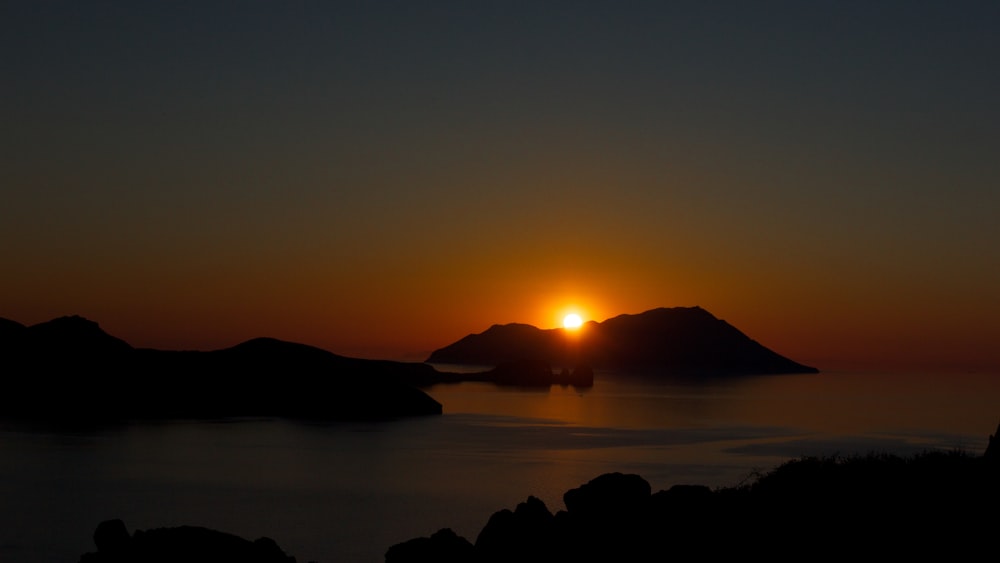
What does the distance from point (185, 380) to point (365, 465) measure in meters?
87.6

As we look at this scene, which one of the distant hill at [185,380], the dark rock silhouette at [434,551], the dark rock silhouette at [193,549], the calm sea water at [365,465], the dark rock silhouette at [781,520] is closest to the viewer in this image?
the dark rock silhouette at [781,520]

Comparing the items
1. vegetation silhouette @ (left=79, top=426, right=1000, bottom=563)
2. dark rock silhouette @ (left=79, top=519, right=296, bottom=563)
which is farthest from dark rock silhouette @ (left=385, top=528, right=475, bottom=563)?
dark rock silhouette @ (left=79, top=519, right=296, bottom=563)

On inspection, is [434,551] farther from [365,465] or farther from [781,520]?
[365,465]

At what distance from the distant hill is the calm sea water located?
51.3 feet

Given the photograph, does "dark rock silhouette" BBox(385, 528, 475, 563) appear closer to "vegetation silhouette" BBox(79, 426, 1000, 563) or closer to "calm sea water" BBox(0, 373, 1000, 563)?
"vegetation silhouette" BBox(79, 426, 1000, 563)

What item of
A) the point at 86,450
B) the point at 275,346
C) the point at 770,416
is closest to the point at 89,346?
the point at 275,346

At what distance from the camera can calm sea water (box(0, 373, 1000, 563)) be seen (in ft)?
158

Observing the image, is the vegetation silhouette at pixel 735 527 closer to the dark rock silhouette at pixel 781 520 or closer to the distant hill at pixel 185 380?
the dark rock silhouette at pixel 781 520

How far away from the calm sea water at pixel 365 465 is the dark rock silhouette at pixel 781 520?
2.52 metres

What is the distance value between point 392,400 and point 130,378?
42.5m

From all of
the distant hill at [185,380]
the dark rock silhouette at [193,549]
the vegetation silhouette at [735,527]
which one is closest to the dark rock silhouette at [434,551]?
the vegetation silhouette at [735,527]

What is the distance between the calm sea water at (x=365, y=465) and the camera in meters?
48.2

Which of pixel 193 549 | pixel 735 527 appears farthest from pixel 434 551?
pixel 735 527

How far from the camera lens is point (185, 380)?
15725cm
